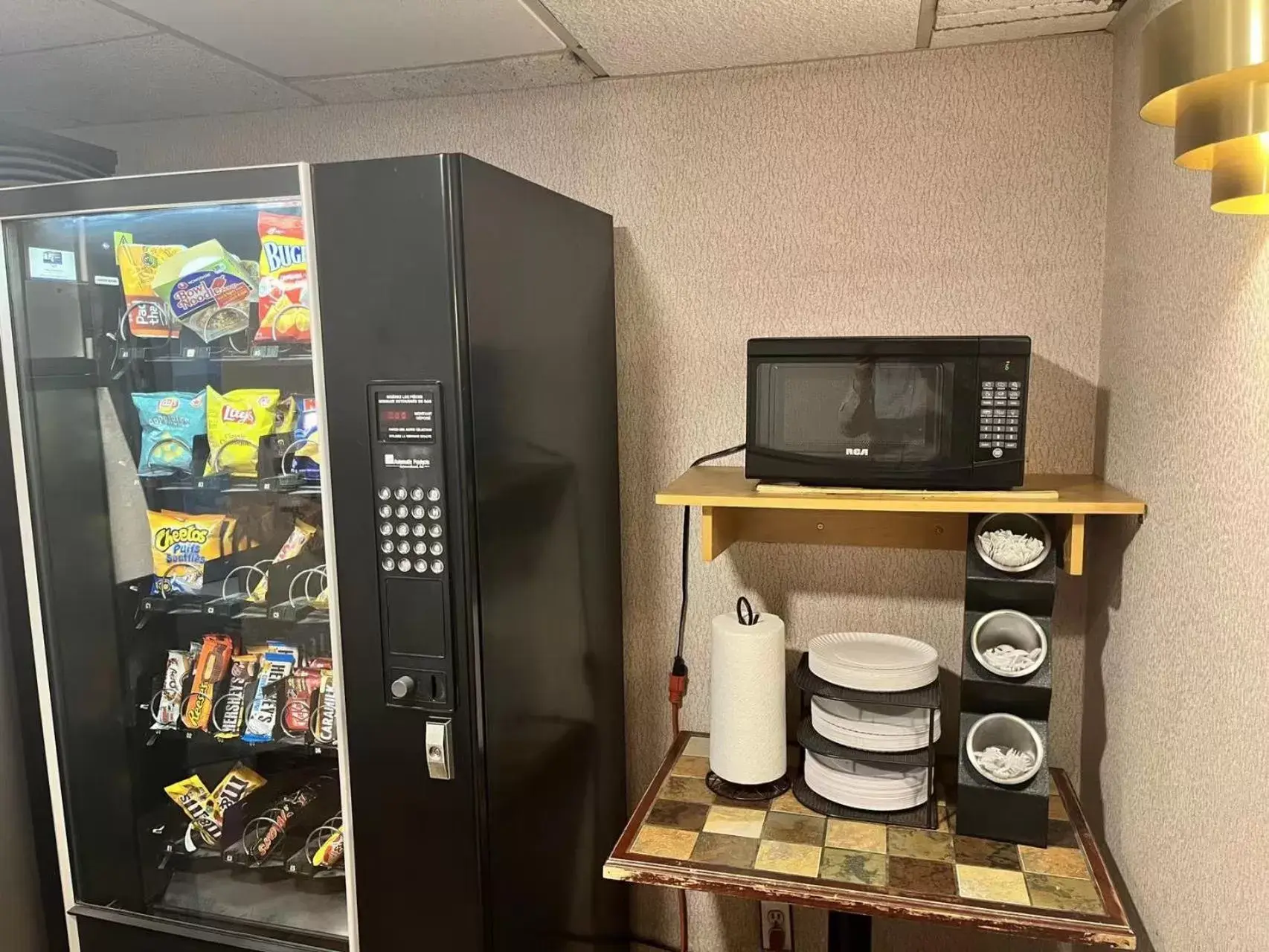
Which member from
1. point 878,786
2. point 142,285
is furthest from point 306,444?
point 878,786

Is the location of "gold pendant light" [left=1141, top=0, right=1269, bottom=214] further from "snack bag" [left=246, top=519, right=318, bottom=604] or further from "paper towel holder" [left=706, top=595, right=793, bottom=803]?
"snack bag" [left=246, top=519, right=318, bottom=604]

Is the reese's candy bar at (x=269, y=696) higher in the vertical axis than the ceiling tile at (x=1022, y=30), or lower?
lower

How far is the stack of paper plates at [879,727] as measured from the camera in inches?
63.1

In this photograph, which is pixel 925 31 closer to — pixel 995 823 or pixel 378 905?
pixel 995 823

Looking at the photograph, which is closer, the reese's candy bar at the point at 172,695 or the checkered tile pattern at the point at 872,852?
the checkered tile pattern at the point at 872,852

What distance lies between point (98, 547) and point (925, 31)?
5.84 ft

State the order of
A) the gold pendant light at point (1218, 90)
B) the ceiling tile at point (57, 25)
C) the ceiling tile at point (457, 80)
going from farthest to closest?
the ceiling tile at point (457, 80), the ceiling tile at point (57, 25), the gold pendant light at point (1218, 90)

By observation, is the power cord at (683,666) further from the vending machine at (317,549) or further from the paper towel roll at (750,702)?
the paper towel roll at (750,702)

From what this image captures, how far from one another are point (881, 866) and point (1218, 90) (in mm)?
1192

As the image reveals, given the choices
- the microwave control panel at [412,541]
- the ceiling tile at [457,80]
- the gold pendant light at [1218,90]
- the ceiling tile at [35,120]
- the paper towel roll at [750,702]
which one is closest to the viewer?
the gold pendant light at [1218,90]

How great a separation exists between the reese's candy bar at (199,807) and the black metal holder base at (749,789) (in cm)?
95

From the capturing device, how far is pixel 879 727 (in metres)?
1.61

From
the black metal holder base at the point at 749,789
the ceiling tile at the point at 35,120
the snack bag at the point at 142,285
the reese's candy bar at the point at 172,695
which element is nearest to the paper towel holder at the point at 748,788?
the black metal holder base at the point at 749,789

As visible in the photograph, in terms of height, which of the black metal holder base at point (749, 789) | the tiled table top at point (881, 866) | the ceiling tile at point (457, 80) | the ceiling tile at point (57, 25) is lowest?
the tiled table top at point (881, 866)
